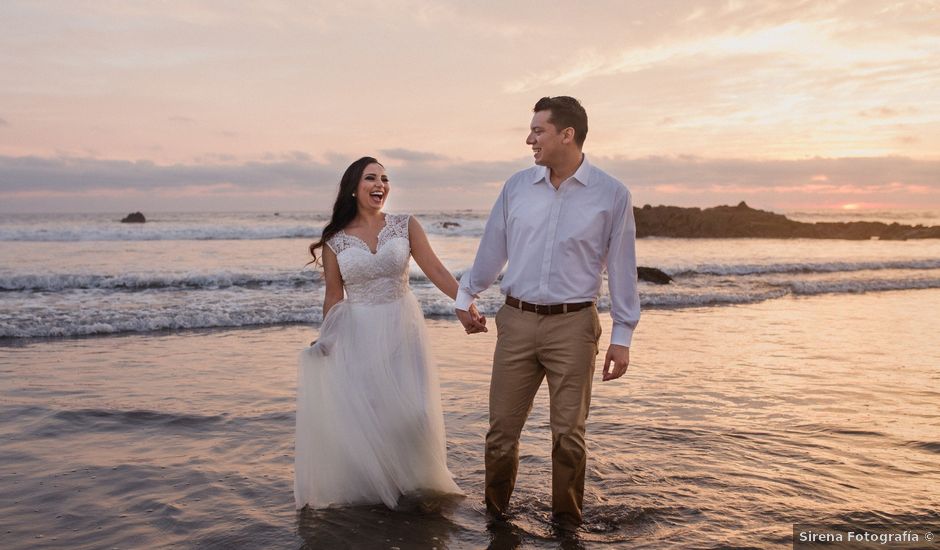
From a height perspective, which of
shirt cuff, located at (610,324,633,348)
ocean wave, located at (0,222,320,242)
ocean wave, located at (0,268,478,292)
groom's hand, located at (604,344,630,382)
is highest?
ocean wave, located at (0,222,320,242)

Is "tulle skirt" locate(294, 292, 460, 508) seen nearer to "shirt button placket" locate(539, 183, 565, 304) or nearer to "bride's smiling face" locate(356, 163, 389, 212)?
"bride's smiling face" locate(356, 163, 389, 212)

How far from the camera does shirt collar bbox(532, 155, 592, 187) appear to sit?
12.7ft

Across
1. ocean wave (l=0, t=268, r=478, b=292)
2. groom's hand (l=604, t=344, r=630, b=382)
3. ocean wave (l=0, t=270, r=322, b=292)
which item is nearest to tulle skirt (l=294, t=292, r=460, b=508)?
groom's hand (l=604, t=344, r=630, b=382)

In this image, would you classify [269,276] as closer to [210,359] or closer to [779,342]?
[210,359]

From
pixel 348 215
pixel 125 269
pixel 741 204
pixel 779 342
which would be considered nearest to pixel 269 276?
pixel 125 269

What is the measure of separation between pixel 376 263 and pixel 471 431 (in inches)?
86.8

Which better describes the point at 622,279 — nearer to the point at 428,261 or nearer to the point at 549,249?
the point at 549,249

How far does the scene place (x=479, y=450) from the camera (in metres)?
5.90

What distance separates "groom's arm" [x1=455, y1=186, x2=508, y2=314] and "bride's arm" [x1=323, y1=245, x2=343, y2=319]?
1037 mm

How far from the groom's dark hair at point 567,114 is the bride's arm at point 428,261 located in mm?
1387

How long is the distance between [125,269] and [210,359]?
12814 millimetres

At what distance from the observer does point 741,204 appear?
4609 centimetres

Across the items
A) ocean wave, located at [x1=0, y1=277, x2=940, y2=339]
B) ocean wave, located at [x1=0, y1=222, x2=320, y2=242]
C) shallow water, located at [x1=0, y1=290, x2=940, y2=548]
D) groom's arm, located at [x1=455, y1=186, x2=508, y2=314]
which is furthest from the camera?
ocean wave, located at [x1=0, y1=222, x2=320, y2=242]

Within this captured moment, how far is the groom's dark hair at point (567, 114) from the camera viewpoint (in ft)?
12.6
